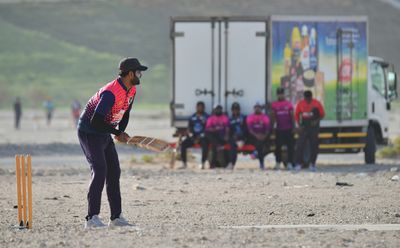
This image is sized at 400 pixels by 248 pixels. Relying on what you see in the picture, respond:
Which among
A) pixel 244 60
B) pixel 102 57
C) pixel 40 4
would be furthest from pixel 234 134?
pixel 40 4

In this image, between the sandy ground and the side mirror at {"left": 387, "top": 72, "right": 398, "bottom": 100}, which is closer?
the sandy ground

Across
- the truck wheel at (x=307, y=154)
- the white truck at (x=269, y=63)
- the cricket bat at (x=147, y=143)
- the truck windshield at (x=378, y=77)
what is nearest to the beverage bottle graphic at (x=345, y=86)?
the white truck at (x=269, y=63)

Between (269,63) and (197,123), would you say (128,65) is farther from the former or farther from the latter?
(269,63)

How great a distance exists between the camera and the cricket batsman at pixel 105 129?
1309cm

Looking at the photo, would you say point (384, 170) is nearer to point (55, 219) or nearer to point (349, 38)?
point (349, 38)

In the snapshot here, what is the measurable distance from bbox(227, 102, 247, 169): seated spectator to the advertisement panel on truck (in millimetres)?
1064

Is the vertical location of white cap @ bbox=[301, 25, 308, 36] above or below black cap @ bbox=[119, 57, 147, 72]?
above

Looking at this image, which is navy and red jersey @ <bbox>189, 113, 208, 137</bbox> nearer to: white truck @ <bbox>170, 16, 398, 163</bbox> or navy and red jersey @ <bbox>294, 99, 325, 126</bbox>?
white truck @ <bbox>170, 16, 398, 163</bbox>

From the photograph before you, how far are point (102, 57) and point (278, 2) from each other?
25265 mm

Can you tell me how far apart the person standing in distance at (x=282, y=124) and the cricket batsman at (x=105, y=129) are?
12.2 meters

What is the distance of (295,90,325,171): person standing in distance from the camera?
25.2m

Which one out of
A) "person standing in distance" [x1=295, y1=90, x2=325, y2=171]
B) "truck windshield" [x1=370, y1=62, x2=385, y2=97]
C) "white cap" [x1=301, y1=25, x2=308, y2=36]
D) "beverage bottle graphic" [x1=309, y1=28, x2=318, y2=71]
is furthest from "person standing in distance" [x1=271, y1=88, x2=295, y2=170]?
"truck windshield" [x1=370, y1=62, x2=385, y2=97]

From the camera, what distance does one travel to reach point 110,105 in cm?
1307

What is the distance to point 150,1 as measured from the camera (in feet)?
462
